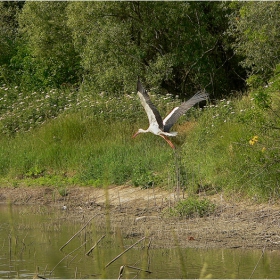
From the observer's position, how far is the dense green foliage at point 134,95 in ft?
39.8

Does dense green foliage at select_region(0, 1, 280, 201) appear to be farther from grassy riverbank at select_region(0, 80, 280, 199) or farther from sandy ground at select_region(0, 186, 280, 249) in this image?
sandy ground at select_region(0, 186, 280, 249)

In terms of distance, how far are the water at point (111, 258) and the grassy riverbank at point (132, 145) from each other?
8.19 ft

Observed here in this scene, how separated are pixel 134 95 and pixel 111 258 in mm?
10081

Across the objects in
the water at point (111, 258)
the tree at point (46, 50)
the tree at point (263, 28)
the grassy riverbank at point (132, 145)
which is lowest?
the water at point (111, 258)

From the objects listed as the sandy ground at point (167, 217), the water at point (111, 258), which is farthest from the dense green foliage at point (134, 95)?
the water at point (111, 258)

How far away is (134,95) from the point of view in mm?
18281

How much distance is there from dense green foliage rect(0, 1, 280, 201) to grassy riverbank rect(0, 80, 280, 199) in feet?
0.09

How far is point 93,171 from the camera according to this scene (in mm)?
14742

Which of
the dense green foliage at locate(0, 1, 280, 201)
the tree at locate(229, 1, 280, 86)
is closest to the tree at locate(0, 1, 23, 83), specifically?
the dense green foliage at locate(0, 1, 280, 201)

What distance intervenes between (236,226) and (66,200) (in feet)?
15.5

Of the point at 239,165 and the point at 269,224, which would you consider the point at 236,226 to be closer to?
the point at 269,224

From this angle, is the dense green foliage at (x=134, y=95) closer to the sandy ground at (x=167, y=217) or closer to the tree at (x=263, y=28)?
the tree at (x=263, y=28)

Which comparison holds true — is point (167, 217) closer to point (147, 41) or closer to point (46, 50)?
point (147, 41)

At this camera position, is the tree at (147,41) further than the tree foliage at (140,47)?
Yes
